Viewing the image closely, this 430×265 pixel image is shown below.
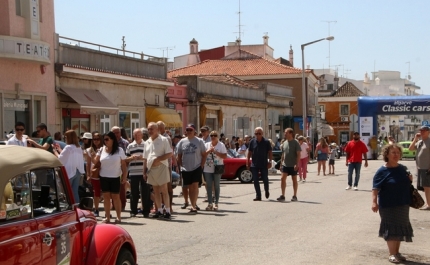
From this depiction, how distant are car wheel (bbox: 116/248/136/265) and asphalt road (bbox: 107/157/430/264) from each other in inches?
99.4

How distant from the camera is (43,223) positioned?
19.5ft

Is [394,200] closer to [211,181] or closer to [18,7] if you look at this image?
[211,181]

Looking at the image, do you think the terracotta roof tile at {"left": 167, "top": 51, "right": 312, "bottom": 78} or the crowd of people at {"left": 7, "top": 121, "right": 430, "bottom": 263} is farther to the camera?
the terracotta roof tile at {"left": 167, "top": 51, "right": 312, "bottom": 78}

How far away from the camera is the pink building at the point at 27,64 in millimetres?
25016

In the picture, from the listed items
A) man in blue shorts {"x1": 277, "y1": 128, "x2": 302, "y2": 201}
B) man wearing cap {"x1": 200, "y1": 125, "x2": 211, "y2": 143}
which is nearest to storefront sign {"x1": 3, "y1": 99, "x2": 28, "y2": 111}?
man wearing cap {"x1": 200, "y1": 125, "x2": 211, "y2": 143}

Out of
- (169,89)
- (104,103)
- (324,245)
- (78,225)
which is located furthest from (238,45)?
(78,225)

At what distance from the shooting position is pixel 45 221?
19.7ft

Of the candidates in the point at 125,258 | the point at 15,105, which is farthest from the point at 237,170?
→ the point at 125,258

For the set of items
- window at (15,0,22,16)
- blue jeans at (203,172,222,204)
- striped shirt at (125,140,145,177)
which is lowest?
blue jeans at (203,172,222,204)

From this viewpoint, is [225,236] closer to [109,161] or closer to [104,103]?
[109,161]

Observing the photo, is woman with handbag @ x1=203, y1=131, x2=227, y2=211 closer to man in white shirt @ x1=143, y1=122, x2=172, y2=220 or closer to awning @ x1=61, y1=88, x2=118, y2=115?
man in white shirt @ x1=143, y1=122, x2=172, y2=220

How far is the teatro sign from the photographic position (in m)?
24.6

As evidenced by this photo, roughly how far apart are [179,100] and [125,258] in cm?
3379

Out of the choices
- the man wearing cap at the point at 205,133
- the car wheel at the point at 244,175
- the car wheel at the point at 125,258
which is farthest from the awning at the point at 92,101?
the car wheel at the point at 125,258
